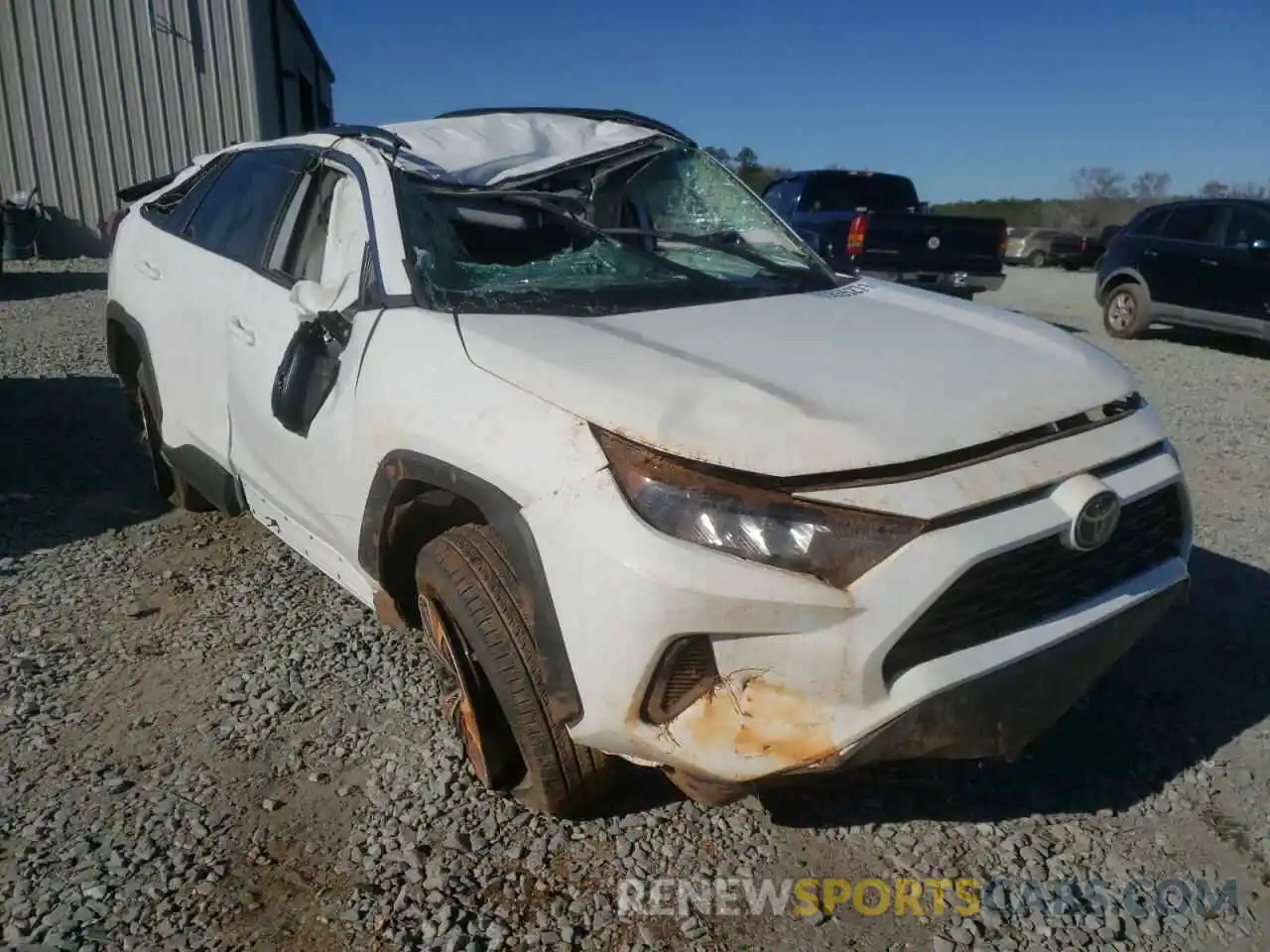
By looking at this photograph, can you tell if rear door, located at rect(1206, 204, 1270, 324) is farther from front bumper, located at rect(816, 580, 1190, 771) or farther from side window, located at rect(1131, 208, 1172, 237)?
front bumper, located at rect(816, 580, 1190, 771)

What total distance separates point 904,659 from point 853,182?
10.4m

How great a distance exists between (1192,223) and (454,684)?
10.9 meters

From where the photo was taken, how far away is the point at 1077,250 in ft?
81.5

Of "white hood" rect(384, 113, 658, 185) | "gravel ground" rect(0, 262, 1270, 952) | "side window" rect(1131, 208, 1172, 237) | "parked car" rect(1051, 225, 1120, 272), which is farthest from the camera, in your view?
"parked car" rect(1051, 225, 1120, 272)

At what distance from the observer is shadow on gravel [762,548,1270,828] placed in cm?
257

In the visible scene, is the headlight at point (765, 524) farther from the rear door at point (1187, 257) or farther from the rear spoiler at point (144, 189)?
the rear door at point (1187, 257)

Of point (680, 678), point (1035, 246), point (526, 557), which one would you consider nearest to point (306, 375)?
point (526, 557)

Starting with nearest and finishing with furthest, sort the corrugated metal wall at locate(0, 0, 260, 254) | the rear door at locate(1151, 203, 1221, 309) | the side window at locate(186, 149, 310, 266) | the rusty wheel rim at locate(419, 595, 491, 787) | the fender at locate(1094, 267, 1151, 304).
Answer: the rusty wheel rim at locate(419, 595, 491, 787) → the side window at locate(186, 149, 310, 266) → the rear door at locate(1151, 203, 1221, 309) → the fender at locate(1094, 267, 1151, 304) → the corrugated metal wall at locate(0, 0, 260, 254)

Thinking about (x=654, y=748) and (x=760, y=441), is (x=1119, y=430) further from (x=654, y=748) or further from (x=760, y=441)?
(x=654, y=748)

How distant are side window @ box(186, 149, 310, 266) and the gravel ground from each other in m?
1.31

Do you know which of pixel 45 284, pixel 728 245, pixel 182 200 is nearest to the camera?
pixel 728 245

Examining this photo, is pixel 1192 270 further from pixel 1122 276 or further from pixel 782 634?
pixel 782 634

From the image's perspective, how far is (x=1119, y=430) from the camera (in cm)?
230

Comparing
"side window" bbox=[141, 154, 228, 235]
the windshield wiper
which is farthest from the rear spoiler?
the windshield wiper
